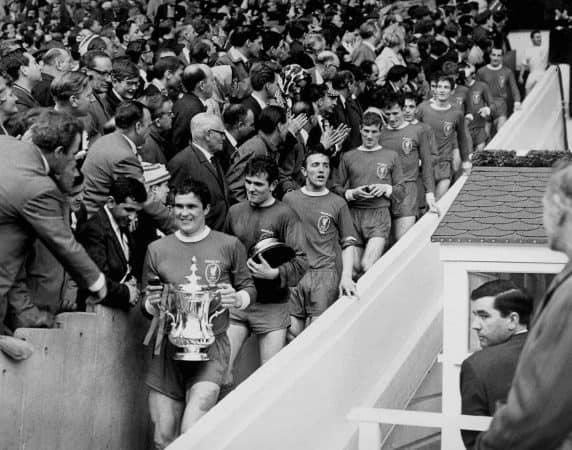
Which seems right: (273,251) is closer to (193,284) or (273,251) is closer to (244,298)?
(244,298)

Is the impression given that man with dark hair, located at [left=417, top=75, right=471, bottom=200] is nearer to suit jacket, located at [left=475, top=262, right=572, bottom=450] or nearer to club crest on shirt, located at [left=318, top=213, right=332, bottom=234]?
club crest on shirt, located at [left=318, top=213, right=332, bottom=234]

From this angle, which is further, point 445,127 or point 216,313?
point 445,127

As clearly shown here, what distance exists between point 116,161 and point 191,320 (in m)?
1.77

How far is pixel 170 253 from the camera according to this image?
7824mm

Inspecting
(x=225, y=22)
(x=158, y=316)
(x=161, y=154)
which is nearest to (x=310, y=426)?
(x=158, y=316)

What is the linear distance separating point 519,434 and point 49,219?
10.5ft

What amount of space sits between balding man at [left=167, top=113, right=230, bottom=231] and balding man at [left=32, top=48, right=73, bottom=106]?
1.92 m

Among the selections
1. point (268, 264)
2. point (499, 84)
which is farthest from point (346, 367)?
point (499, 84)

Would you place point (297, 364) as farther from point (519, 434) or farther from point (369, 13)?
point (369, 13)

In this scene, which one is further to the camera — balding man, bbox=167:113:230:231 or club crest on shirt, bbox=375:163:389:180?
club crest on shirt, bbox=375:163:389:180

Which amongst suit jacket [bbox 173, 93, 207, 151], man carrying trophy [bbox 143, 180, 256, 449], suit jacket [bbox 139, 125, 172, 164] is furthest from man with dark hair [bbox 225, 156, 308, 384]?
suit jacket [bbox 173, 93, 207, 151]


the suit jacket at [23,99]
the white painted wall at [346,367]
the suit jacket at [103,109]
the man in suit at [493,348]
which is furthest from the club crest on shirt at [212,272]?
the suit jacket at [23,99]

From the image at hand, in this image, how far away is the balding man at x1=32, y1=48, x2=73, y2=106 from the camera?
1120 centimetres

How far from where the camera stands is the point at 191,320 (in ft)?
24.1
